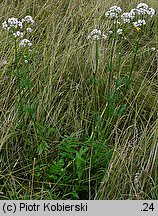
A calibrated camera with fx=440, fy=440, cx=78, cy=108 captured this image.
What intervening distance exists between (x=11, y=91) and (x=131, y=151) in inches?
42.9

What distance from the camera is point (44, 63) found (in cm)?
345

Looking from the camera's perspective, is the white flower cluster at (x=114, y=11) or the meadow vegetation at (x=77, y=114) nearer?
the meadow vegetation at (x=77, y=114)

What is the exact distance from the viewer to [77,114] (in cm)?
316

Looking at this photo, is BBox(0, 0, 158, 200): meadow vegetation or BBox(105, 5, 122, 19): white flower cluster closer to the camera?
BBox(0, 0, 158, 200): meadow vegetation

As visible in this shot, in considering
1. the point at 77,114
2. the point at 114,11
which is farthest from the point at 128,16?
the point at 77,114

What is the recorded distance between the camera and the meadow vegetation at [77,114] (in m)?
2.65

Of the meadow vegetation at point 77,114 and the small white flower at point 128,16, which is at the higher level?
the small white flower at point 128,16

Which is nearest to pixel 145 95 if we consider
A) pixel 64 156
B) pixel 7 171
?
pixel 64 156

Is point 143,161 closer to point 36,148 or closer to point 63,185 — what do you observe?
point 63,185

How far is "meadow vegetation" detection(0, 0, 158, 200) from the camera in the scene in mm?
2646

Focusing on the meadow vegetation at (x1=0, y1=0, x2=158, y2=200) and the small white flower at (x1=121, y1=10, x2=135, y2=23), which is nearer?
the meadow vegetation at (x1=0, y1=0, x2=158, y2=200)

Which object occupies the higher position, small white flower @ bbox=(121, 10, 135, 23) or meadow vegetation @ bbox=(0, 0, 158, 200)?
small white flower @ bbox=(121, 10, 135, 23)

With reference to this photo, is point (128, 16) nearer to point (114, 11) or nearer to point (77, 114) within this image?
point (114, 11)

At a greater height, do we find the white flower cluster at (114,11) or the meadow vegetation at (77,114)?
the white flower cluster at (114,11)
